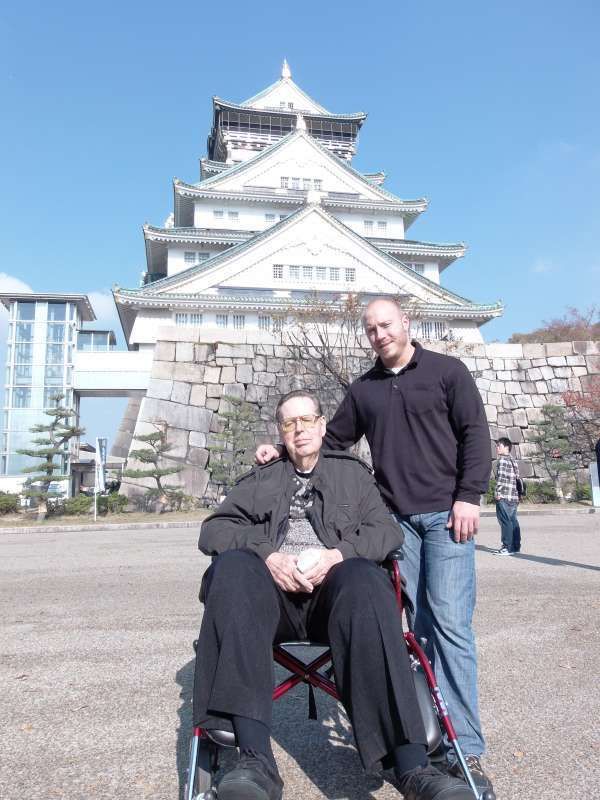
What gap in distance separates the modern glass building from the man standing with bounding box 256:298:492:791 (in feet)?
70.1

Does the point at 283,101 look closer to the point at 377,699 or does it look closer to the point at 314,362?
the point at 314,362

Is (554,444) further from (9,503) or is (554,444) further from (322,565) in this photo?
(322,565)

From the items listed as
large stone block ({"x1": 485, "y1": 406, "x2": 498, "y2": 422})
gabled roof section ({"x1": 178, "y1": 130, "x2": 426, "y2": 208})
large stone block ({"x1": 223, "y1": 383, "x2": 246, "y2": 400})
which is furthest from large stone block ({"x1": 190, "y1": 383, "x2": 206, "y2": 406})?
gabled roof section ({"x1": 178, "y1": 130, "x2": 426, "y2": 208})

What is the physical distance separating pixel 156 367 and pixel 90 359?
4.57m

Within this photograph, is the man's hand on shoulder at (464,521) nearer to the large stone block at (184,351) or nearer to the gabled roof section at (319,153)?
the large stone block at (184,351)

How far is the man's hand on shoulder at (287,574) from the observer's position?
215 centimetres

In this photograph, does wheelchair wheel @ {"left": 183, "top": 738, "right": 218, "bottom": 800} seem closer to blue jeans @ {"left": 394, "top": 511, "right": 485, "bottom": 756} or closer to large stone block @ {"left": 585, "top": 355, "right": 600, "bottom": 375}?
→ blue jeans @ {"left": 394, "top": 511, "right": 485, "bottom": 756}

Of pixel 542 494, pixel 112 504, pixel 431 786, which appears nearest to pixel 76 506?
pixel 112 504

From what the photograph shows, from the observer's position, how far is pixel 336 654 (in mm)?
1984

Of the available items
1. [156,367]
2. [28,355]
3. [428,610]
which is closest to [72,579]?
[428,610]

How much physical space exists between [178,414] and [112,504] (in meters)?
3.56

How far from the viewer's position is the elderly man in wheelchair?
1.82 metres

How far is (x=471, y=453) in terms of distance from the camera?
246 cm

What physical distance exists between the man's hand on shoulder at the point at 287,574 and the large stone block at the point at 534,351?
21.2m
